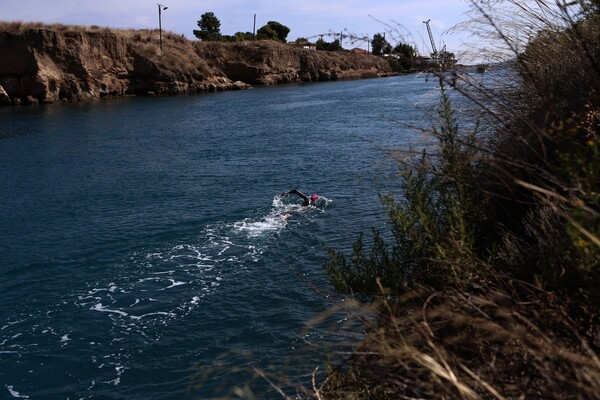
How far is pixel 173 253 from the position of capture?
53.6 feet

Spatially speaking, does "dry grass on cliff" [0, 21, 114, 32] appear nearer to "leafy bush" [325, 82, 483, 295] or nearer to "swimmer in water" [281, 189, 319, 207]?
"swimmer in water" [281, 189, 319, 207]

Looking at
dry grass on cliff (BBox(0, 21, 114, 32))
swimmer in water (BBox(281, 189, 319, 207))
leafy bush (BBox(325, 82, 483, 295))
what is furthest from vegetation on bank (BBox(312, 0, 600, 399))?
dry grass on cliff (BBox(0, 21, 114, 32))

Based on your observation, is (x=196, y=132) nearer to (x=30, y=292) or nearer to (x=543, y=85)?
(x=30, y=292)

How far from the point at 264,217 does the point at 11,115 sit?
34.9m

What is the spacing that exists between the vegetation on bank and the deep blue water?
0.69 metres

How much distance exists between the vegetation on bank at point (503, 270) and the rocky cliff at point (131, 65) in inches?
1358

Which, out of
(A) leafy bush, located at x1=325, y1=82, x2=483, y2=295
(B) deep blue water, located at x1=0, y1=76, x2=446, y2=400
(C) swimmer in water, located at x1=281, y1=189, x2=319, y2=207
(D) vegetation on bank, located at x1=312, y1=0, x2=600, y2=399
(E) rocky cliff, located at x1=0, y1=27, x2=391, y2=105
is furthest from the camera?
(E) rocky cliff, located at x1=0, y1=27, x2=391, y2=105

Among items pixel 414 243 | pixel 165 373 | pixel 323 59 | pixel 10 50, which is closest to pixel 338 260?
pixel 414 243

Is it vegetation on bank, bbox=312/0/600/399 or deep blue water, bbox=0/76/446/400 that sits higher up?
vegetation on bank, bbox=312/0/600/399

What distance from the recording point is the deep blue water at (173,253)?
10602mm

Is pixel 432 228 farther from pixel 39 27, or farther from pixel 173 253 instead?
pixel 39 27

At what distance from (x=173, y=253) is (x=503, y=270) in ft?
39.2

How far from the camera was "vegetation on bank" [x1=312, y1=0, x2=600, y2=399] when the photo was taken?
134 inches

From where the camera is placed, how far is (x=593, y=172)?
3639mm
